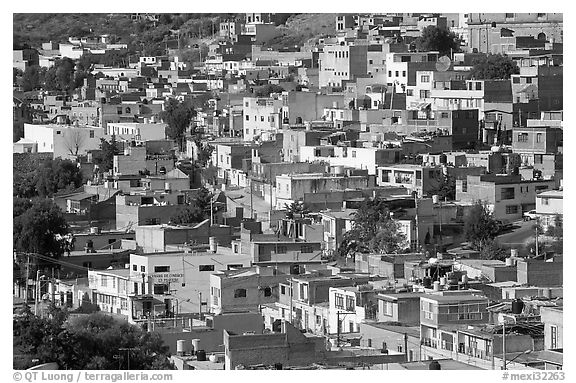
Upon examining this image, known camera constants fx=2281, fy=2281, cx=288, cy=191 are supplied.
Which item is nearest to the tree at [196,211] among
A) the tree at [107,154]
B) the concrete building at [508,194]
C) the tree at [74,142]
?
the concrete building at [508,194]

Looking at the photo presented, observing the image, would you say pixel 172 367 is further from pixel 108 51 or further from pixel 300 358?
pixel 108 51

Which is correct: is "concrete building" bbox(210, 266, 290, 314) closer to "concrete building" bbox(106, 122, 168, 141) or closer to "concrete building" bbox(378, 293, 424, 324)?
"concrete building" bbox(378, 293, 424, 324)

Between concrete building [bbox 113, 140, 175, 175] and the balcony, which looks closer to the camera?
the balcony

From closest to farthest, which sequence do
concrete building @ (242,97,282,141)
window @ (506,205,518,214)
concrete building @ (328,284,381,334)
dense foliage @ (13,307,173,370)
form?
dense foliage @ (13,307,173,370), concrete building @ (328,284,381,334), window @ (506,205,518,214), concrete building @ (242,97,282,141)

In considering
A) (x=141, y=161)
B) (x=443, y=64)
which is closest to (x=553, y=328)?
(x=141, y=161)

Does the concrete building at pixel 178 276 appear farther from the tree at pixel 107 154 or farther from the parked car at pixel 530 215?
the tree at pixel 107 154

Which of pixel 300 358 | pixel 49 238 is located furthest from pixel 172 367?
pixel 49 238

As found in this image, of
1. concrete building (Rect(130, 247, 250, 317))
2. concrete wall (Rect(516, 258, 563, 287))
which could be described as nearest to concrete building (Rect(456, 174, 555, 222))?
concrete building (Rect(130, 247, 250, 317))

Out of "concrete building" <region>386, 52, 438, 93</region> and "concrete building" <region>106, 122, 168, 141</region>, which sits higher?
"concrete building" <region>386, 52, 438, 93</region>
